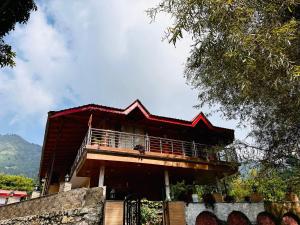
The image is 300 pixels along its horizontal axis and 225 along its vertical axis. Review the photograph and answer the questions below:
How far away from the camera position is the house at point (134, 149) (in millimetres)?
12445

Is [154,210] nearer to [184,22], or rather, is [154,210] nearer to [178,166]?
[178,166]

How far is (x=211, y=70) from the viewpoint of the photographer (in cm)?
875

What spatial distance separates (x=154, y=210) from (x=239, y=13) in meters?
7.08

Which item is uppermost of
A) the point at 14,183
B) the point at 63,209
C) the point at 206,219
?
the point at 14,183

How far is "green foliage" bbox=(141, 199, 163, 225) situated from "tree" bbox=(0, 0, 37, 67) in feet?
25.8

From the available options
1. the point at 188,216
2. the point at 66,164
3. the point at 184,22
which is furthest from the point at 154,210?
the point at 66,164

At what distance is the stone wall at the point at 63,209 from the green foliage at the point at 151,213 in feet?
8.00

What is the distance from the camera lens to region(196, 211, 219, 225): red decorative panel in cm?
757

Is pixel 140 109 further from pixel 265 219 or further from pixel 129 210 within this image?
pixel 129 210

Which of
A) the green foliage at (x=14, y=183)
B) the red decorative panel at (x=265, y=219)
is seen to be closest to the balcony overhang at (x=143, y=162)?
the red decorative panel at (x=265, y=219)

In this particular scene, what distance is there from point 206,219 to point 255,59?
4.89 m

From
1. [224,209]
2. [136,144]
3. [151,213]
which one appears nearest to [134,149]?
[136,144]

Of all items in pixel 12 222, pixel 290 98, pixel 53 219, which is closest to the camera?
pixel 290 98

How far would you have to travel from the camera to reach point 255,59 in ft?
20.6
